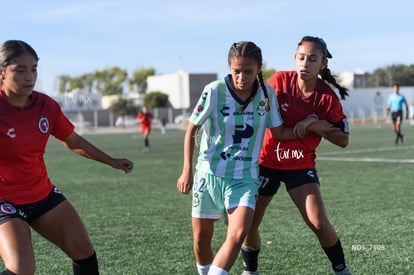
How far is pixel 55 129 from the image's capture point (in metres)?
4.75

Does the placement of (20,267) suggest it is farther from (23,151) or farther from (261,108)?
(261,108)

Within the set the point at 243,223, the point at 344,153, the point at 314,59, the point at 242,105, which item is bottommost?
the point at 344,153

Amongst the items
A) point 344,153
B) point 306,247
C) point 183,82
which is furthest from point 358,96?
point 306,247

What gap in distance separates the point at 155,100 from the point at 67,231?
3420 inches

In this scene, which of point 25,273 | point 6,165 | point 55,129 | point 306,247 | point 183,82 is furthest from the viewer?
point 183,82

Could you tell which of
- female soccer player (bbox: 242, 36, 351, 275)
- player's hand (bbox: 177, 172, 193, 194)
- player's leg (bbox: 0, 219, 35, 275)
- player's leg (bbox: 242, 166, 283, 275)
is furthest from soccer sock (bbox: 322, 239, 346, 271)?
player's leg (bbox: 0, 219, 35, 275)

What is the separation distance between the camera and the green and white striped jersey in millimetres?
4754

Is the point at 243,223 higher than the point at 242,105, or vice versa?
the point at 242,105

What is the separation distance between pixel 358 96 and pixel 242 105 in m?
54.8

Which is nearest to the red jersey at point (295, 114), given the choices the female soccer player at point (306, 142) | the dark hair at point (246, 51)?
the female soccer player at point (306, 142)

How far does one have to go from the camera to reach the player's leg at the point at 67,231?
14.6 ft

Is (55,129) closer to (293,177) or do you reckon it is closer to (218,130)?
(218,130)

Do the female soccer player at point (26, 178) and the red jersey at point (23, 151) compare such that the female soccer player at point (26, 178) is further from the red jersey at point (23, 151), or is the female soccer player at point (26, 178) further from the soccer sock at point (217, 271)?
the soccer sock at point (217, 271)

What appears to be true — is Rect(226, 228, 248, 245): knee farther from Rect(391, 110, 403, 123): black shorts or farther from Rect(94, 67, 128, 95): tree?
Rect(94, 67, 128, 95): tree
